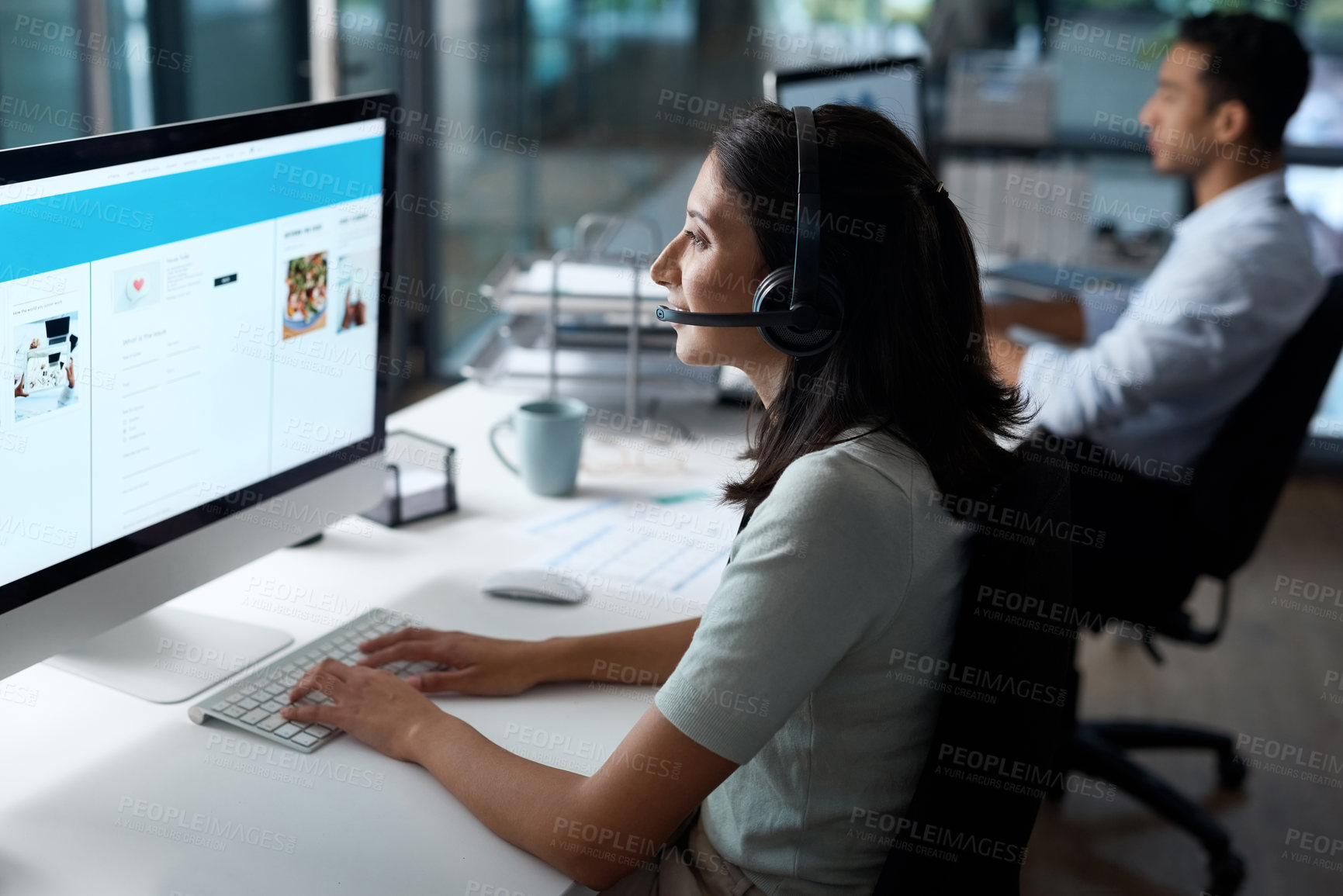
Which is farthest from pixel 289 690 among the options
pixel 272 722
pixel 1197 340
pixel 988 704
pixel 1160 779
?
pixel 1160 779

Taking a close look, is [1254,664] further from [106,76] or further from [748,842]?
[106,76]

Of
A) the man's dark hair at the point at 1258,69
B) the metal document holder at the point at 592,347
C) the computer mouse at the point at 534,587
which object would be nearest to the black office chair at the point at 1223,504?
the man's dark hair at the point at 1258,69

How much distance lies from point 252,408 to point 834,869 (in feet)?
2.25

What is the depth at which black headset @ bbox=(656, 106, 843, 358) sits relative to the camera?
3.10 ft

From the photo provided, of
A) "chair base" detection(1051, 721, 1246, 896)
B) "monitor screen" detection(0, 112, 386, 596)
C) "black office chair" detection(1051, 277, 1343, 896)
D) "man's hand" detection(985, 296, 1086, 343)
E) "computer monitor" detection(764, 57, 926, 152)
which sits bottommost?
"chair base" detection(1051, 721, 1246, 896)

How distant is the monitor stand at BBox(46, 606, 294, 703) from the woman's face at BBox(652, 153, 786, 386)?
1.73ft

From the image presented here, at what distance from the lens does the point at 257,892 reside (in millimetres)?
847

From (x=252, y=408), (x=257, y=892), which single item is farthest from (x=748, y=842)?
(x=252, y=408)

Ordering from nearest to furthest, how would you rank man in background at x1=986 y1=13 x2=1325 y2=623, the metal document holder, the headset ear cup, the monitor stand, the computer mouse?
the headset ear cup < the monitor stand < the computer mouse < the metal document holder < man in background at x1=986 y1=13 x2=1325 y2=623

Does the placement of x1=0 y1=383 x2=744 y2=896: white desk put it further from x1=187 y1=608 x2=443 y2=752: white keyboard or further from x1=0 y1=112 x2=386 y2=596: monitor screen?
x1=0 y1=112 x2=386 y2=596: monitor screen

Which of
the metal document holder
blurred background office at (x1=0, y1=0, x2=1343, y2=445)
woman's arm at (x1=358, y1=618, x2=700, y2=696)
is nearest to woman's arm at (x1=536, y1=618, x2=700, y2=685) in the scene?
woman's arm at (x1=358, y1=618, x2=700, y2=696)

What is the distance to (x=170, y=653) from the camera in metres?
1.16

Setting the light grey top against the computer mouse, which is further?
the computer mouse

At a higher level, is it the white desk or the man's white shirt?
the man's white shirt
